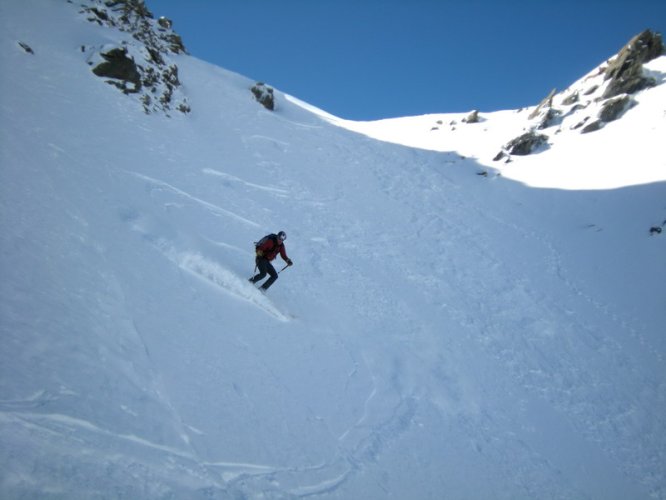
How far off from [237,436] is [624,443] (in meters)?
8.51

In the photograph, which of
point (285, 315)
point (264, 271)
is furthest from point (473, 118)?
point (285, 315)

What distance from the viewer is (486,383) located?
9539 mm

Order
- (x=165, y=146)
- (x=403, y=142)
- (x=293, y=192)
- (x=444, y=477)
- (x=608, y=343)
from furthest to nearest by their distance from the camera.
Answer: (x=403, y=142) < (x=293, y=192) < (x=165, y=146) < (x=608, y=343) < (x=444, y=477)

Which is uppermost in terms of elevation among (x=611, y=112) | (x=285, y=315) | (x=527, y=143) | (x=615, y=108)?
(x=615, y=108)

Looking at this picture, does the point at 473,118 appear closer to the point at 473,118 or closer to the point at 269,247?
the point at 473,118

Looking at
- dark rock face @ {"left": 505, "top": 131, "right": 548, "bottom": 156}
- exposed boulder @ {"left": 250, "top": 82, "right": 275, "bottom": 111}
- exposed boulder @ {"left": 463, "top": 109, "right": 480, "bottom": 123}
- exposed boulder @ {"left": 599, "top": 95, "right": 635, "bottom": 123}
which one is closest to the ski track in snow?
exposed boulder @ {"left": 250, "top": 82, "right": 275, "bottom": 111}

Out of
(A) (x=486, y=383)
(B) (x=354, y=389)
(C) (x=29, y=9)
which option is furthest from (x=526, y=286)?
(C) (x=29, y=9)

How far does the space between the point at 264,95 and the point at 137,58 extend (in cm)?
960

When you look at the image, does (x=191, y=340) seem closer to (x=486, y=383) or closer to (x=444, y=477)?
(x=444, y=477)

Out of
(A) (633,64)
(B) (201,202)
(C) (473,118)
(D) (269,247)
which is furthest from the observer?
(C) (473,118)

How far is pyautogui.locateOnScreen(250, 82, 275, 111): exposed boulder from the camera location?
2708 centimetres

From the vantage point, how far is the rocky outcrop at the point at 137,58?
17.4m

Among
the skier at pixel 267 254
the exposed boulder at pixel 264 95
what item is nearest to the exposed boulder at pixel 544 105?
the exposed boulder at pixel 264 95

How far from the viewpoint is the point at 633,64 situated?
29.3 m
